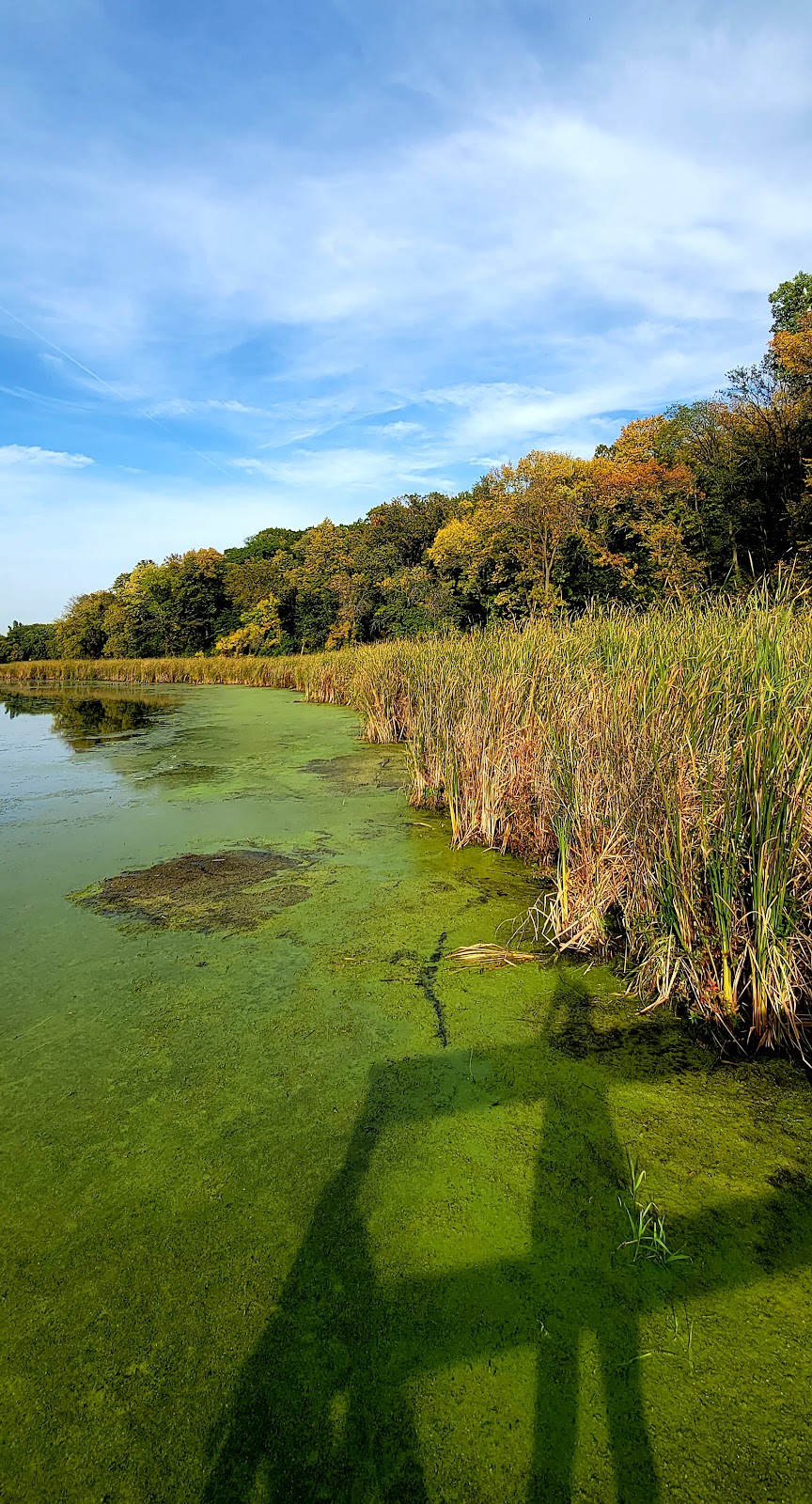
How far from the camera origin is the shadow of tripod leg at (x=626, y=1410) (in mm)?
954

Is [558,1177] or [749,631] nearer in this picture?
[558,1177]

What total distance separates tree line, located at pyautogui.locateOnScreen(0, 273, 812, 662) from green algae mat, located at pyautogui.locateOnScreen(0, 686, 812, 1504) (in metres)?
6.04

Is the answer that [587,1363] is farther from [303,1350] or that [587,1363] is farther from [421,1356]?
[303,1350]

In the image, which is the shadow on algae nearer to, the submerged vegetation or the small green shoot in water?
the small green shoot in water

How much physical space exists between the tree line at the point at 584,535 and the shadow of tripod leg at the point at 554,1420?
22.6 feet

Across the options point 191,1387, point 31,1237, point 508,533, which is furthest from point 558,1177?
point 508,533

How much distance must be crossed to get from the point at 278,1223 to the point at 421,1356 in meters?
0.41

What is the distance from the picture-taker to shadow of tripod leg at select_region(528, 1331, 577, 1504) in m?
0.96

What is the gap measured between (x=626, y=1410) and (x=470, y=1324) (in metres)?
0.27

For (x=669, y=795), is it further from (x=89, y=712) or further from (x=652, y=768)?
(x=89, y=712)

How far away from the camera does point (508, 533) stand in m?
18.8

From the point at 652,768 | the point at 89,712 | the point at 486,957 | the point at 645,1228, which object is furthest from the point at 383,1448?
the point at 89,712

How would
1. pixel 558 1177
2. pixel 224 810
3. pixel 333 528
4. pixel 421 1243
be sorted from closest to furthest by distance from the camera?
pixel 421 1243 < pixel 558 1177 < pixel 224 810 < pixel 333 528

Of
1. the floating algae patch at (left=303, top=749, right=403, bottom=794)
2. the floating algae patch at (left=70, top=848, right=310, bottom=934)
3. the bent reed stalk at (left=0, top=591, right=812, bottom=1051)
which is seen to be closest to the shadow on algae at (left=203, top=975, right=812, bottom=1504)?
the bent reed stalk at (left=0, top=591, right=812, bottom=1051)
